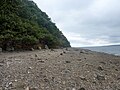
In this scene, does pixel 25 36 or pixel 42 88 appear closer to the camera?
pixel 42 88

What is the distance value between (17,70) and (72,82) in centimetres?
214

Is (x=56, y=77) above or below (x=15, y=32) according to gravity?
below

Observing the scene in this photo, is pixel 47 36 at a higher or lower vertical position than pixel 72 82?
higher

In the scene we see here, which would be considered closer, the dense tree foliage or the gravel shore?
the gravel shore

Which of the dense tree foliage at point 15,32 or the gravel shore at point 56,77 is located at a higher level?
the dense tree foliage at point 15,32

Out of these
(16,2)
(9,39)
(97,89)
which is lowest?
(97,89)

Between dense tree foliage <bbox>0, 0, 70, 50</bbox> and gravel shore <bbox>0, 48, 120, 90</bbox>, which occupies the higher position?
dense tree foliage <bbox>0, 0, 70, 50</bbox>

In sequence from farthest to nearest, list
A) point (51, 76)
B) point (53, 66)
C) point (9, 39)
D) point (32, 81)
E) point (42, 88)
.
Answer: point (9, 39) < point (53, 66) < point (51, 76) < point (32, 81) < point (42, 88)

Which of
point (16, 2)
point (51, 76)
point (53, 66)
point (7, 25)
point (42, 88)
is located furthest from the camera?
point (16, 2)

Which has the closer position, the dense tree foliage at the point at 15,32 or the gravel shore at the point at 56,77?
the gravel shore at the point at 56,77

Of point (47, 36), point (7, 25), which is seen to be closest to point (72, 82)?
point (7, 25)

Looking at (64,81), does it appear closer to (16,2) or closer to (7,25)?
(7,25)

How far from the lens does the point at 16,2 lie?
21.1 meters

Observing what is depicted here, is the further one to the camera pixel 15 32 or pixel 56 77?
pixel 15 32
